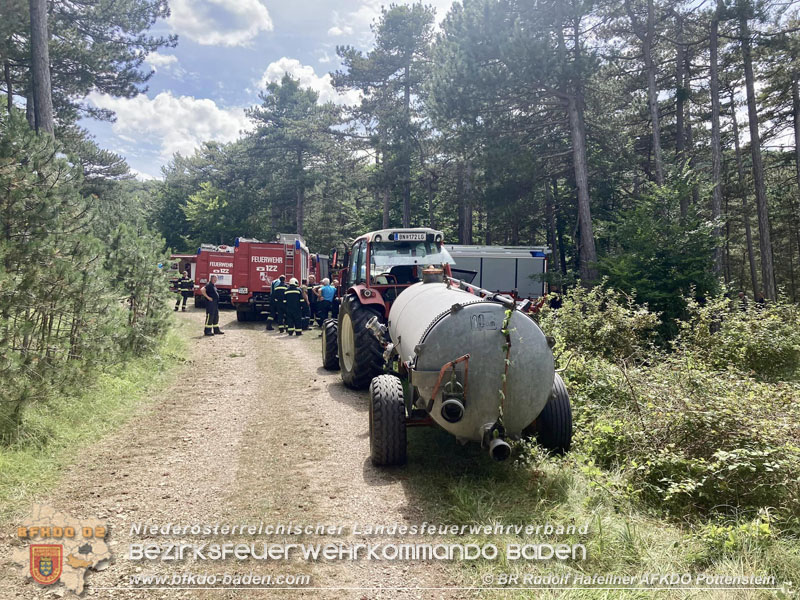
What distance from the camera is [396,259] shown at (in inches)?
337

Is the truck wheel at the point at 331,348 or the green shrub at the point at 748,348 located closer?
the green shrub at the point at 748,348

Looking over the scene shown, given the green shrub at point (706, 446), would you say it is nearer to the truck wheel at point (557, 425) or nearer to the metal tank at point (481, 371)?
the truck wheel at point (557, 425)

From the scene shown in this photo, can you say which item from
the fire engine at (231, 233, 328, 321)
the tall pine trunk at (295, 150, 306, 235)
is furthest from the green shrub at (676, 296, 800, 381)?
the tall pine trunk at (295, 150, 306, 235)

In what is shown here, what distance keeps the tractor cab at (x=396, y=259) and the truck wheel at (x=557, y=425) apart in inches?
146

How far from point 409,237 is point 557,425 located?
4580 millimetres

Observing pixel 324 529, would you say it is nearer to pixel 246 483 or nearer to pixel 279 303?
pixel 246 483

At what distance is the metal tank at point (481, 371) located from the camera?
167 inches

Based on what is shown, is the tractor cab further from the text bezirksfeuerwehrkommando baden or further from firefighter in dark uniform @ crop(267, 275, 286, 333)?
firefighter in dark uniform @ crop(267, 275, 286, 333)

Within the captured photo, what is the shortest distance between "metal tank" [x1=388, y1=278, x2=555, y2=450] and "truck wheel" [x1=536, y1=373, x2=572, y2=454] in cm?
57

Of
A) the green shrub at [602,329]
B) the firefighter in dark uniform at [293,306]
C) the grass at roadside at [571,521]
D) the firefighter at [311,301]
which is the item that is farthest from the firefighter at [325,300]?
the grass at roadside at [571,521]

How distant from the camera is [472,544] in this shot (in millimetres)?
3502

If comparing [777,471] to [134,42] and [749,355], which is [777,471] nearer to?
[749,355]

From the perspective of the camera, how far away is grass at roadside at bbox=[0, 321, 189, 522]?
4.47 metres

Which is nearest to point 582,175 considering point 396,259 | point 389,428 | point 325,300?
point 325,300
